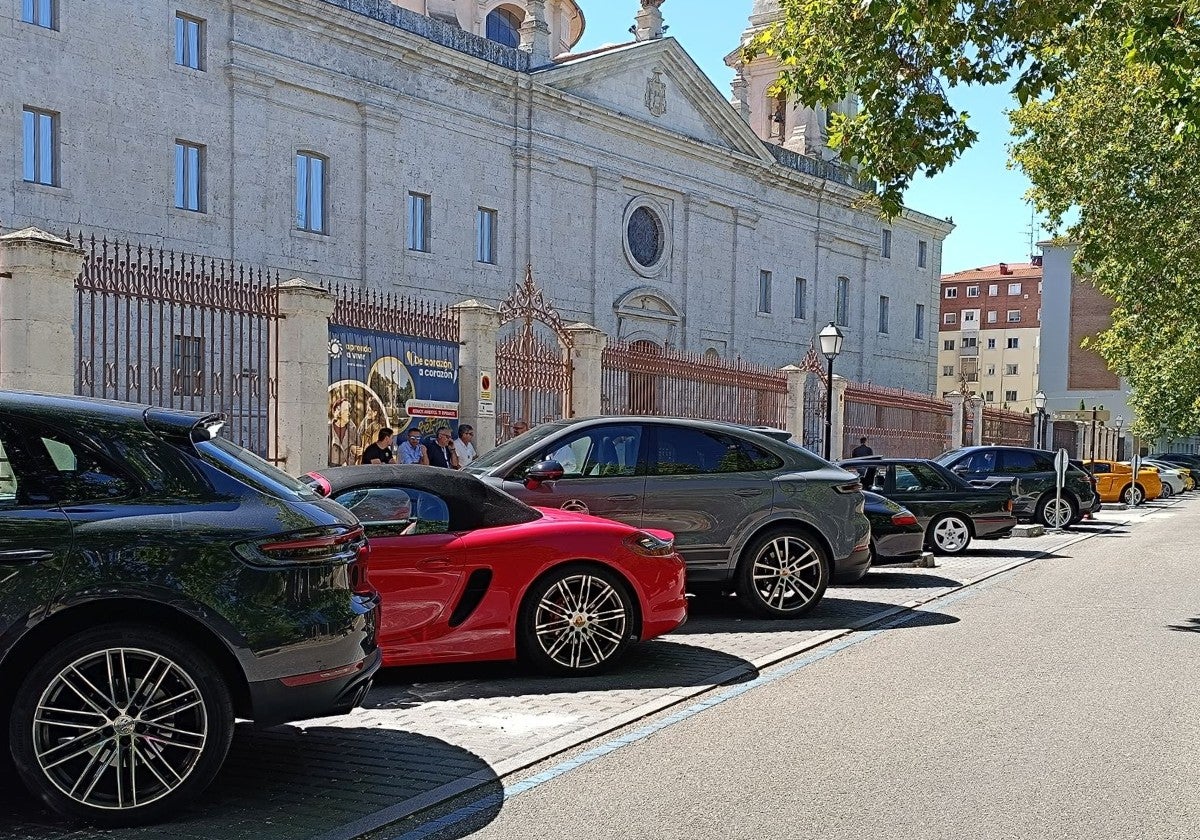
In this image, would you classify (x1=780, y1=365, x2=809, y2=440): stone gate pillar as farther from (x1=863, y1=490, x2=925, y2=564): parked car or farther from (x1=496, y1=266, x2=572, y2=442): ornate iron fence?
(x1=863, y1=490, x2=925, y2=564): parked car

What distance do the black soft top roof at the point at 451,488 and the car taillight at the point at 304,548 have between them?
226cm

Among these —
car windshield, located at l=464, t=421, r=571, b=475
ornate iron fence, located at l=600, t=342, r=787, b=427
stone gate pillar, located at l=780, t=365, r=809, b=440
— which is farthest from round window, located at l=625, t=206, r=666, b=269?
car windshield, located at l=464, t=421, r=571, b=475

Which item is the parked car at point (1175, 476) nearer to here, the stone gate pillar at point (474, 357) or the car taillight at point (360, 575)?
the stone gate pillar at point (474, 357)

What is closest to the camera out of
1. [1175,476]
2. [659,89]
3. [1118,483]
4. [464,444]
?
[464,444]

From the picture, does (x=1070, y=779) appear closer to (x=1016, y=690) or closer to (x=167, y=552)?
(x=1016, y=690)

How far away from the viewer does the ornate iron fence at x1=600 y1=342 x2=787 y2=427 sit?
71.0 ft

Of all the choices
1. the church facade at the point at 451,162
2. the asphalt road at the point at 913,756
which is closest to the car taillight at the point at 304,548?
the asphalt road at the point at 913,756

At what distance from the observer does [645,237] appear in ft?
136

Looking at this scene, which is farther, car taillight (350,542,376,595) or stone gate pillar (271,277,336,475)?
stone gate pillar (271,277,336,475)

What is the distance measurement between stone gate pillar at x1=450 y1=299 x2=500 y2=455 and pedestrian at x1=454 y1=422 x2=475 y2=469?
0.29 metres

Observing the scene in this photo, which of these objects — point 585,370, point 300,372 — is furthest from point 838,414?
point 300,372

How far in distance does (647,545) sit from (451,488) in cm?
135

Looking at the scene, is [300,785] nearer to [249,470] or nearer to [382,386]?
[249,470]

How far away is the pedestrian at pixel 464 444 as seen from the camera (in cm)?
1792
